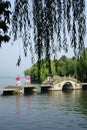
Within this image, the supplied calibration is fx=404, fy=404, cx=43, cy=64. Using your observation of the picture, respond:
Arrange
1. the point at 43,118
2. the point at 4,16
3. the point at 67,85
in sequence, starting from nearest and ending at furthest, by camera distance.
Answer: the point at 4,16 → the point at 43,118 → the point at 67,85

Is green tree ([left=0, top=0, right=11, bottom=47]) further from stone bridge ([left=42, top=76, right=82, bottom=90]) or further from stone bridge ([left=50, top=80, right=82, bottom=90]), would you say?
stone bridge ([left=50, top=80, right=82, bottom=90])

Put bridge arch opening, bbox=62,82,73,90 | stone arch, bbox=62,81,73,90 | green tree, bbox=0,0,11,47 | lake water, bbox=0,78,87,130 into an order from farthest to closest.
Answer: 1. bridge arch opening, bbox=62,82,73,90
2. stone arch, bbox=62,81,73,90
3. lake water, bbox=0,78,87,130
4. green tree, bbox=0,0,11,47

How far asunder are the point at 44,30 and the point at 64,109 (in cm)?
3886

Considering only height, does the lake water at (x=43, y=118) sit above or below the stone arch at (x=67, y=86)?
below

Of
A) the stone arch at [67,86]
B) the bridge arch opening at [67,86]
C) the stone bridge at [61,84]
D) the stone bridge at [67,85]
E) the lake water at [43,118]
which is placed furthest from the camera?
the bridge arch opening at [67,86]

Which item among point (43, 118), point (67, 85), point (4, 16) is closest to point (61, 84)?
point (67, 85)

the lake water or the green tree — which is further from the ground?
the green tree

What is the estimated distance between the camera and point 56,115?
125 ft

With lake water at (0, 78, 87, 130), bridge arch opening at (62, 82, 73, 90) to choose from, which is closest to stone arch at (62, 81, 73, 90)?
bridge arch opening at (62, 82, 73, 90)

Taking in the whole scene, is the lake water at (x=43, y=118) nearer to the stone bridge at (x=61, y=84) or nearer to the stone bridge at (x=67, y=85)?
the stone bridge at (x=61, y=84)

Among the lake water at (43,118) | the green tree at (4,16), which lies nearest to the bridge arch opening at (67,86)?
the lake water at (43,118)

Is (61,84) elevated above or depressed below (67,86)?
above

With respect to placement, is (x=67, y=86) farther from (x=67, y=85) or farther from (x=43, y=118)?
(x=43, y=118)

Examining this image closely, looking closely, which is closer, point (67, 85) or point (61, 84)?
point (61, 84)
